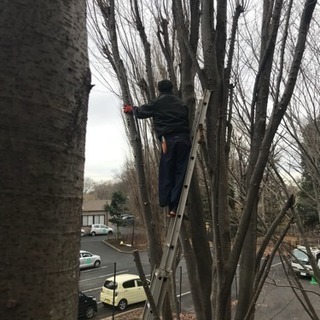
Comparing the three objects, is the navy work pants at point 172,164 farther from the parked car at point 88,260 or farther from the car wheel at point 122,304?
the parked car at point 88,260

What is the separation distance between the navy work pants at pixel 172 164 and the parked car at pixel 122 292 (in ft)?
37.8

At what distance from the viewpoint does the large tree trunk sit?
565mm

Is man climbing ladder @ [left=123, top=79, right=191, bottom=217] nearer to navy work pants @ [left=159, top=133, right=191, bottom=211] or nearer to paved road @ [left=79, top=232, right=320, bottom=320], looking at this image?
navy work pants @ [left=159, top=133, right=191, bottom=211]

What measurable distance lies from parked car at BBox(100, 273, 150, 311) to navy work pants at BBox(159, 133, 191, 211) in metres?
11.5

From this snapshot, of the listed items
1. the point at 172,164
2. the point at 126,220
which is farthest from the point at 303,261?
the point at 126,220

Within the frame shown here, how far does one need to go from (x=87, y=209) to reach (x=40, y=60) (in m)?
40.9

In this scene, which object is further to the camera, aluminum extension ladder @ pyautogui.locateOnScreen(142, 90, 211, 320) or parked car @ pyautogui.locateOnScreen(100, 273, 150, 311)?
parked car @ pyautogui.locateOnScreen(100, 273, 150, 311)

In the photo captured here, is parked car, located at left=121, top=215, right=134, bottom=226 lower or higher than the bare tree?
higher

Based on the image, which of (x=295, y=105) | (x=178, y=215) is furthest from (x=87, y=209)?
(x=178, y=215)

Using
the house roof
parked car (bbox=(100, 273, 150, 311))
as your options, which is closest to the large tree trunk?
parked car (bbox=(100, 273, 150, 311))

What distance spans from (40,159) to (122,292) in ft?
45.1

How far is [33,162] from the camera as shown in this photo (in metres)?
0.60

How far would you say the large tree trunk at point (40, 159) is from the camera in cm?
57

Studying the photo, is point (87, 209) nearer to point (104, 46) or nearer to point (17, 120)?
point (104, 46)
